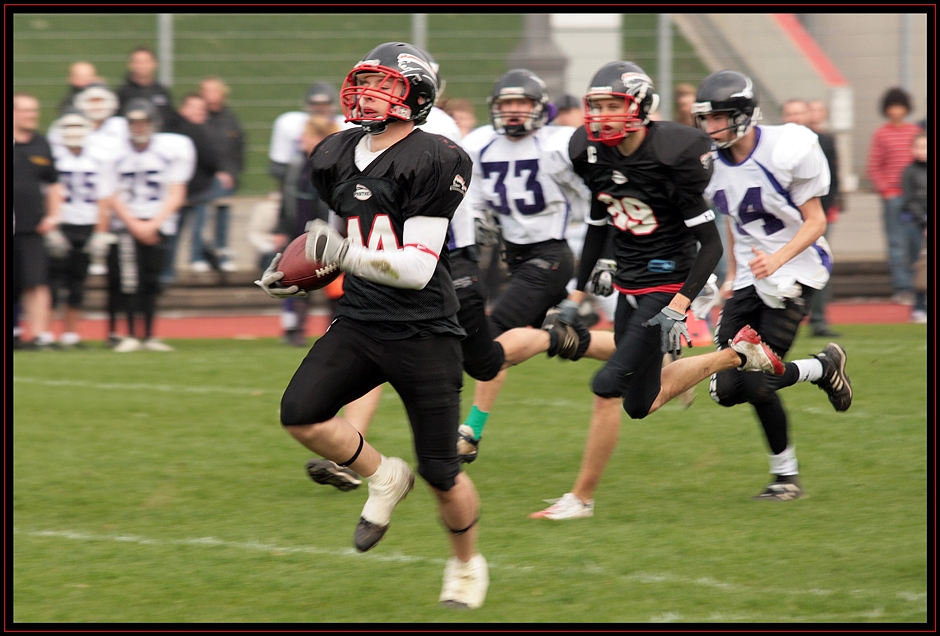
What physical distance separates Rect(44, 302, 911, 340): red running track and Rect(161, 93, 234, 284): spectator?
0.48m

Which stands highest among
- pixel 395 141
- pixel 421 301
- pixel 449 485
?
pixel 395 141

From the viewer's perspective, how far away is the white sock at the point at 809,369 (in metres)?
5.77

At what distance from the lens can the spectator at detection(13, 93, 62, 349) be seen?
1004cm

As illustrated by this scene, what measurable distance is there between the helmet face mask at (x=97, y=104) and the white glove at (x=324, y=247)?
6.94m

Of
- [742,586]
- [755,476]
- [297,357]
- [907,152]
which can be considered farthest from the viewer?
[907,152]

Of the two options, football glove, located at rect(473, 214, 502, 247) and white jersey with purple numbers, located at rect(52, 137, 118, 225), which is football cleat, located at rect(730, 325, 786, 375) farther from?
white jersey with purple numbers, located at rect(52, 137, 118, 225)

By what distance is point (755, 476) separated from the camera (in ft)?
20.6

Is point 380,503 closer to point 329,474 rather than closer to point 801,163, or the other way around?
point 329,474

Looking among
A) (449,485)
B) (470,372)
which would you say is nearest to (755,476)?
(470,372)

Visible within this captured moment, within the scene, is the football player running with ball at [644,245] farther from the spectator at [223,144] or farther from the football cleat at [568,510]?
the spectator at [223,144]

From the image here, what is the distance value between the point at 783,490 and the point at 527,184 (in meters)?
1.96

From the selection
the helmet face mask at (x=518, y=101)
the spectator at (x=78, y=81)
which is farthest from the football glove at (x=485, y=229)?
the spectator at (x=78, y=81)
